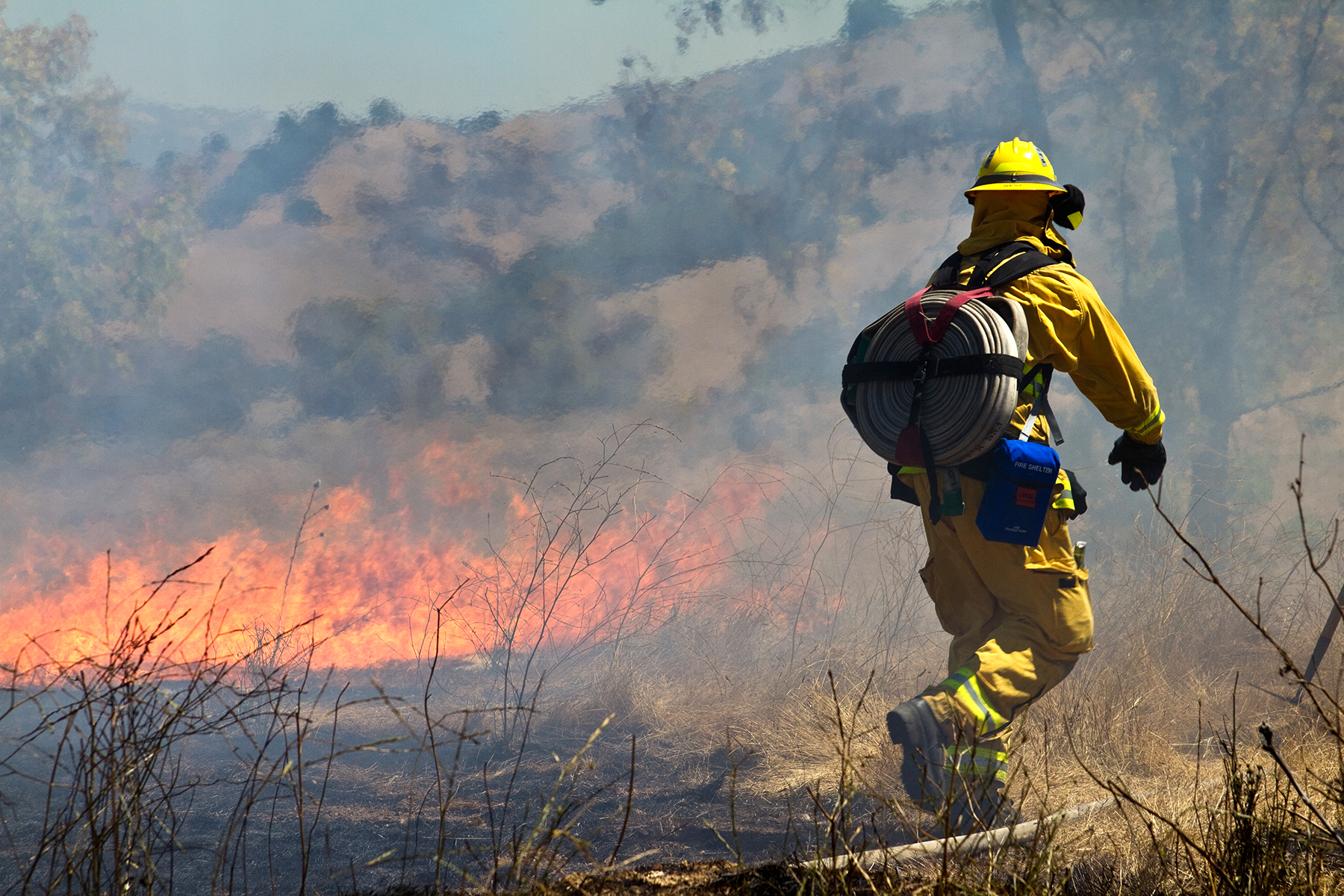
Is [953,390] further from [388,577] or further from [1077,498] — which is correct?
[388,577]

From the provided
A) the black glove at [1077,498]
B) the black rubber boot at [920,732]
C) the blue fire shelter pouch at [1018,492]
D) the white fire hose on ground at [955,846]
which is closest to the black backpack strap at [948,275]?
the blue fire shelter pouch at [1018,492]

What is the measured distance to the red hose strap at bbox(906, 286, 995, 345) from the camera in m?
2.69

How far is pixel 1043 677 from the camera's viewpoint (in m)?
2.77

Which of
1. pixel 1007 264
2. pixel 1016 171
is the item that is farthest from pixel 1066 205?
pixel 1007 264

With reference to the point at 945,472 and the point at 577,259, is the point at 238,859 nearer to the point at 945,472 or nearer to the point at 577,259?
the point at 945,472

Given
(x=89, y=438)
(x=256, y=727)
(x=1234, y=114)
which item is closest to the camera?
(x=256, y=727)

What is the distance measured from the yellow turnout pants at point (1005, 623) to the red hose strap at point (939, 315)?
48 cm

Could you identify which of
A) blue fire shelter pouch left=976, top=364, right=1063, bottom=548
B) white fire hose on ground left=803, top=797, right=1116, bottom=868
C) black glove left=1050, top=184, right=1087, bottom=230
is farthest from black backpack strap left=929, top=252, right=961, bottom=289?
white fire hose on ground left=803, top=797, right=1116, bottom=868

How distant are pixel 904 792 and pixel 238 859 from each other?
242cm

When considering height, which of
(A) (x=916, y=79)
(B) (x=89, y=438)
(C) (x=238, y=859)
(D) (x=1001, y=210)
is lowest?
(C) (x=238, y=859)

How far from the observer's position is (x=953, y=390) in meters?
2.65

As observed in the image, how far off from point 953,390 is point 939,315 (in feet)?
0.81

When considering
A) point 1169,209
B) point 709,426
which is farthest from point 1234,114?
point 709,426

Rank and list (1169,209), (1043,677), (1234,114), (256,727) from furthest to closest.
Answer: (1169,209)
(1234,114)
(256,727)
(1043,677)
